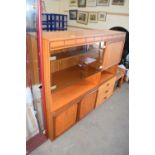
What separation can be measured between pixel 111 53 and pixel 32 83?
4.43 feet

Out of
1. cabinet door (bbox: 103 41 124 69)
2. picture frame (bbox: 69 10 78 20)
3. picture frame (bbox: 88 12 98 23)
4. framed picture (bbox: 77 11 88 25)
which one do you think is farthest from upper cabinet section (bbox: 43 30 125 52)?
picture frame (bbox: 69 10 78 20)

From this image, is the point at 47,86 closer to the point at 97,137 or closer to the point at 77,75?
the point at 77,75

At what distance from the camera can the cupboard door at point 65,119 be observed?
70.0 inches

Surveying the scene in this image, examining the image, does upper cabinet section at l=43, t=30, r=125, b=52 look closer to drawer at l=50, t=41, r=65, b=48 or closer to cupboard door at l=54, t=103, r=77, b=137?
drawer at l=50, t=41, r=65, b=48

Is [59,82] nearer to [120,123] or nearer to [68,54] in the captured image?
[68,54]

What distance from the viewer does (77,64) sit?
7.47ft

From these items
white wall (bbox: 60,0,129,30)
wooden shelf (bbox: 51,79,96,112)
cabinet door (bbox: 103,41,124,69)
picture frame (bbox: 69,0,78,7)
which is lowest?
wooden shelf (bbox: 51,79,96,112)

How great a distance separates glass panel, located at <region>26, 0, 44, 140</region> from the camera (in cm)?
131

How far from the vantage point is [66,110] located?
71.8 inches

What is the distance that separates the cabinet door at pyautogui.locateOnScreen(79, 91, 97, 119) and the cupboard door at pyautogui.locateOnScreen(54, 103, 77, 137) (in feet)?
0.52

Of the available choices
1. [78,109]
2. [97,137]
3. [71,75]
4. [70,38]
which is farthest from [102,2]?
[97,137]
